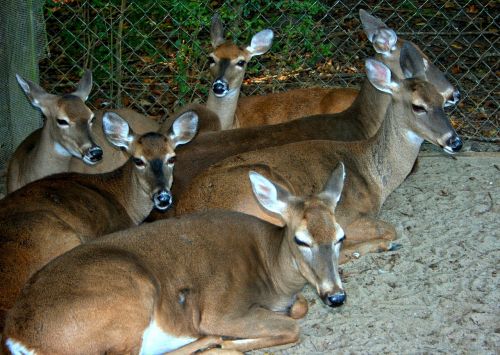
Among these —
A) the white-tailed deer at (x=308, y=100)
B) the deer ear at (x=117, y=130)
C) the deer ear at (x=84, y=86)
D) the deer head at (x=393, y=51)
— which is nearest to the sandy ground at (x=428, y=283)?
the deer head at (x=393, y=51)

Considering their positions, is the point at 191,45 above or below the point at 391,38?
below

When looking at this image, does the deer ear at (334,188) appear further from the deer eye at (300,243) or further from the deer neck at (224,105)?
the deer neck at (224,105)

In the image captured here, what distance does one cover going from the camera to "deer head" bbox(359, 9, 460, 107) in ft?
28.5

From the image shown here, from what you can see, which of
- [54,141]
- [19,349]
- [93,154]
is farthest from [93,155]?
[19,349]

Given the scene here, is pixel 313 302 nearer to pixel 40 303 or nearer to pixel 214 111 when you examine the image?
pixel 40 303

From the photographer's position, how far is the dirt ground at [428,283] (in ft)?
21.3

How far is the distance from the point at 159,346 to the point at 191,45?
17.4 feet

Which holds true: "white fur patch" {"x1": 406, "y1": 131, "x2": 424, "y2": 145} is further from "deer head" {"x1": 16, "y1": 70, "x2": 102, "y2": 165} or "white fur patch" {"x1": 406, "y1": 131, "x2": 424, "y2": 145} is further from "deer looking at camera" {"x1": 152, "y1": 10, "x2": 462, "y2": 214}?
"deer head" {"x1": 16, "y1": 70, "x2": 102, "y2": 165}

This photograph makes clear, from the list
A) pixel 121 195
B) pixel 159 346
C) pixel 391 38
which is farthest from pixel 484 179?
pixel 159 346

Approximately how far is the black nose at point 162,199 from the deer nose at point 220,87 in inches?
93.0

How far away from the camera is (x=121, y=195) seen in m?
7.89

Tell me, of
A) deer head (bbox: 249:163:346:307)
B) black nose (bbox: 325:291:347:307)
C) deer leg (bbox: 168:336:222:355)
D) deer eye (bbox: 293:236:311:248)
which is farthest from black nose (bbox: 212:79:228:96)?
black nose (bbox: 325:291:347:307)

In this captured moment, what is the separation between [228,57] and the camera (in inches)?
382

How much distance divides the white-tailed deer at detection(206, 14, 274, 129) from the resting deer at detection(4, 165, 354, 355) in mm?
3063
